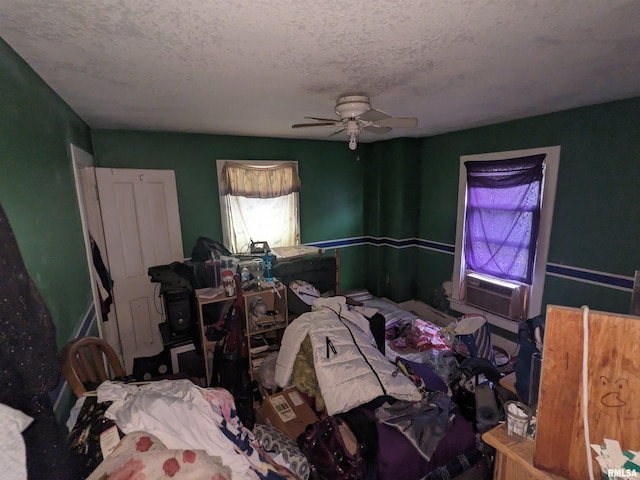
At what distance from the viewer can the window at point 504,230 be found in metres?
2.76

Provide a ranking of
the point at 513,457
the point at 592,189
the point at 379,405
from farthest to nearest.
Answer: the point at 592,189 < the point at 379,405 < the point at 513,457

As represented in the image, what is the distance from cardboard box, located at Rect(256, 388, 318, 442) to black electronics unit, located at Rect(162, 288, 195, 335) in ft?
3.30

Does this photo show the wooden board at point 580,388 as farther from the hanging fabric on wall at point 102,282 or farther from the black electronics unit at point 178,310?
the hanging fabric on wall at point 102,282

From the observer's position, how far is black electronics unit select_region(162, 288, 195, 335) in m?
2.54

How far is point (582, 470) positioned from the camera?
2.42ft

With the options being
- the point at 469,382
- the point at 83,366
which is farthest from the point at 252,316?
the point at 469,382

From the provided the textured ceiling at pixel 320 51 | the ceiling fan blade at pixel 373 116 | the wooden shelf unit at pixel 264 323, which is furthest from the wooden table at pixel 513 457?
the wooden shelf unit at pixel 264 323

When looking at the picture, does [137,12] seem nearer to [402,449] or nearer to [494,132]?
[402,449]

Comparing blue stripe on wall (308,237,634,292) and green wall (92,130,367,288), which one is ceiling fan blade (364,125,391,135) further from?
blue stripe on wall (308,237,634,292)

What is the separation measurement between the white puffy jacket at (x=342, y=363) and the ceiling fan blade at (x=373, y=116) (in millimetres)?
1335

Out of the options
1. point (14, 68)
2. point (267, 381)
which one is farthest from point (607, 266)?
point (14, 68)

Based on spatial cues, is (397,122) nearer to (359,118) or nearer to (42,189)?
(359,118)

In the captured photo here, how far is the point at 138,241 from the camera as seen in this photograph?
117 inches

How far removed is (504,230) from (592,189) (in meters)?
0.77
